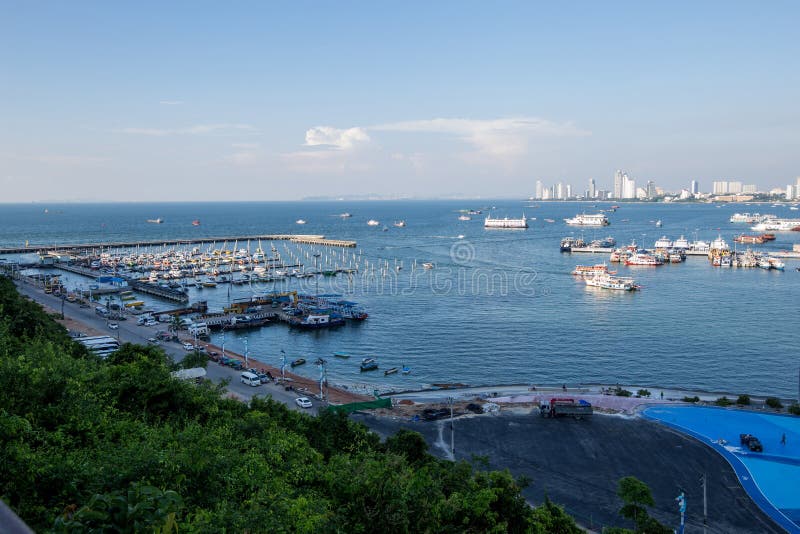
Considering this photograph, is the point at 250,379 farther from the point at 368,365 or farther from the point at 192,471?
the point at 192,471

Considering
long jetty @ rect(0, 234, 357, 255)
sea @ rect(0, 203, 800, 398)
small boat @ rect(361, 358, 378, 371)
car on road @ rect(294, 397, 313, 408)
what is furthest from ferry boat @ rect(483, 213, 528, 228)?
car on road @ rect(294, 397, 313, 408)

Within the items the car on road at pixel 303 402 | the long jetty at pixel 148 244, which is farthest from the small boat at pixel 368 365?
the long jetty at pixel 148 244

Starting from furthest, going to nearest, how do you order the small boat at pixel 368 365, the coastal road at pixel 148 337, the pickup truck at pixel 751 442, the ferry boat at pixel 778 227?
the ferry boat at pixel 778 227 → the small boat at pixel 368 365 → the coastal road at pixel 148 337 → the pickup truck at pixel 751 442

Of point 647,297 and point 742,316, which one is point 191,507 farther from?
point 647,297

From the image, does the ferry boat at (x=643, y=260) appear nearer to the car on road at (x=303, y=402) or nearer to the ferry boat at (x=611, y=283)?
the ferry boat at (x=611, y=283)

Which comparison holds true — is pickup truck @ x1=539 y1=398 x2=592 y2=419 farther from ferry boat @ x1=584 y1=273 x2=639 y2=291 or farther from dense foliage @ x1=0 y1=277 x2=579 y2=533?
ferry boat @ x1=584 y1=273 x2=639 y2=291

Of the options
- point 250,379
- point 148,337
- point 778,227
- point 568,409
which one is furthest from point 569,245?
point 250,379
